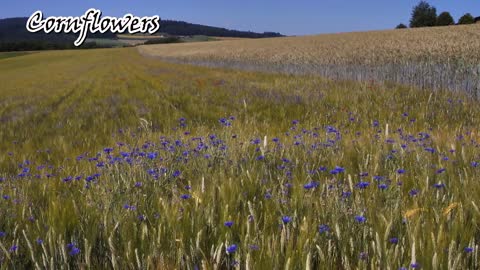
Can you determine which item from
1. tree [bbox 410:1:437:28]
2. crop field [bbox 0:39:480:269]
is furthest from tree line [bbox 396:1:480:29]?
crop field [bbox 0:39:480:269]

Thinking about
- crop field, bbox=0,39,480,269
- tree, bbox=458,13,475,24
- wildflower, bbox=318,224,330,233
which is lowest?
crop field, bbox=0,39,480,269

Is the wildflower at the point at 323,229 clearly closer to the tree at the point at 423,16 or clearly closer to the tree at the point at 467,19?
the tree at the point at 467,19

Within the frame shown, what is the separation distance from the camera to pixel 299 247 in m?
1.53

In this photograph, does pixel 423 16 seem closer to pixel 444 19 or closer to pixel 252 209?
pixel 444 19

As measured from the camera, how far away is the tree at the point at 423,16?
347ft

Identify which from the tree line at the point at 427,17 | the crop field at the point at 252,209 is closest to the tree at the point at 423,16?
the tree line at the point at 427,17

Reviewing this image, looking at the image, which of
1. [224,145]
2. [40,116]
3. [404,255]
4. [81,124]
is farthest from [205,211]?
[40,116]

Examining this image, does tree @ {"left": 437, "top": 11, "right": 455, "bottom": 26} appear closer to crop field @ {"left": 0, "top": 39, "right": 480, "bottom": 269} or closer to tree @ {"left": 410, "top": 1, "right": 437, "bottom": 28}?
tree @ {"left": 410, "top": 1, "right": 437, "bottom": 28}

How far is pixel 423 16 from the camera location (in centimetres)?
10681

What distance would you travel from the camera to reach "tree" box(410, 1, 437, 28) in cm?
10581

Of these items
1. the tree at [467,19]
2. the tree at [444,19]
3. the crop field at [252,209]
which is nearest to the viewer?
the crop field at [252,209]

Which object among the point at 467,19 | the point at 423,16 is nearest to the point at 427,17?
the point at 423,16

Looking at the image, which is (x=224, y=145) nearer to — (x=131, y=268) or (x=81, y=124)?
(x=131, y=268)

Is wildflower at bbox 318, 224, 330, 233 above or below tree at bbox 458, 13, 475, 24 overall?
below
